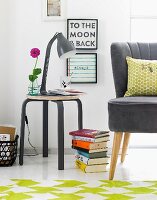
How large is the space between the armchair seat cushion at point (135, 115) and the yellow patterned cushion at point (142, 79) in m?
0.54

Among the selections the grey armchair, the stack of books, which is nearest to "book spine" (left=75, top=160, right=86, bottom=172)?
the stack of books

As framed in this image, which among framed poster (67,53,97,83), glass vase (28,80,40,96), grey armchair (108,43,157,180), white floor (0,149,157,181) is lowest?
white floor (0,149,157,181)

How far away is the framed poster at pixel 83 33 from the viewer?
4.45 m

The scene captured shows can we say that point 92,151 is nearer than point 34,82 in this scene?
Yes

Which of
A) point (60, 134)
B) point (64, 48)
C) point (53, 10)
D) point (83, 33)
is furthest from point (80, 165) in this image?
point (53, 10)

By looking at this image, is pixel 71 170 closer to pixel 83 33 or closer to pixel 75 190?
pixel 75 190

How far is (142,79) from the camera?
12.9 ft

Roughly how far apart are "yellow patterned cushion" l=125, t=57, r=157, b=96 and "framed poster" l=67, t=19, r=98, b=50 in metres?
0.66

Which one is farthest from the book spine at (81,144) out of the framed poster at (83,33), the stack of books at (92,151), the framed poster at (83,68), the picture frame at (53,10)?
the picture frame at (53,10)

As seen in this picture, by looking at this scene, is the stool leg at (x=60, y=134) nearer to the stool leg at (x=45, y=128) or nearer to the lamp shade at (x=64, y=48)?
the lamp shade at (x=64, y=48)

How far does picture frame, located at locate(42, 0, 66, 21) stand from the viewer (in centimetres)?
448

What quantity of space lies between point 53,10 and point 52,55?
43 centimetres

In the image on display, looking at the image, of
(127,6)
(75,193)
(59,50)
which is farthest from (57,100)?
(127,6)

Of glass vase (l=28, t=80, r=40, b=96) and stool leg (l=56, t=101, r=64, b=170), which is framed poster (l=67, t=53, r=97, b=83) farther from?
stool leg (l=56, t=101, r=64, b=170)
